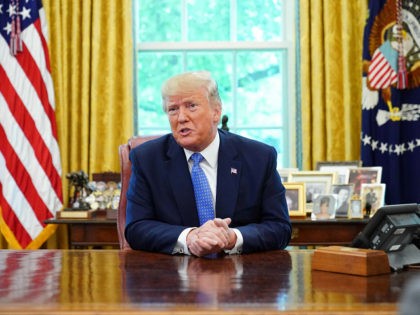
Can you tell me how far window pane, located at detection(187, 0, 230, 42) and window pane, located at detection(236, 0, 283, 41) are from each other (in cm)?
13

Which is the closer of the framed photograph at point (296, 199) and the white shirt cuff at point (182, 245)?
the white shirt cuff at point (182, 245)

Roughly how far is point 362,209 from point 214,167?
197cm

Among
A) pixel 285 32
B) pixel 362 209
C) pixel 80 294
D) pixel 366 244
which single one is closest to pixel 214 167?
pixel 366 244

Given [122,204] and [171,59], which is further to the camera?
[171,59]

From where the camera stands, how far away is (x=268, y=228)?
2676mm

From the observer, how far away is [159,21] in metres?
5.65

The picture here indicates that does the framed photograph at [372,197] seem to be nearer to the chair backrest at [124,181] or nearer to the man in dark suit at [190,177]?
the man in dark suit at [190,177]

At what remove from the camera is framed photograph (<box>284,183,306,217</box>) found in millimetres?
4500

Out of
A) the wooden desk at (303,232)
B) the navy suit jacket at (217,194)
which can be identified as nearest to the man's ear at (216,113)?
the navy suit jacket at (217,194)

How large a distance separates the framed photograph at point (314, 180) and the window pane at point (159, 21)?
1647 millimetres

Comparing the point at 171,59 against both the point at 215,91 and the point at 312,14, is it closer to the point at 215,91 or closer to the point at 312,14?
the point at 312,14

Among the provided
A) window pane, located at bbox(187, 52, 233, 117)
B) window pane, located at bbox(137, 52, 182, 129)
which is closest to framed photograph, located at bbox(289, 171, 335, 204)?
window pane, located at bbox(187, 52, 233, 117)

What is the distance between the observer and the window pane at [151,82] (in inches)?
223

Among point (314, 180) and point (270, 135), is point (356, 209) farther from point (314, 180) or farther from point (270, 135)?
point (270, 135)
